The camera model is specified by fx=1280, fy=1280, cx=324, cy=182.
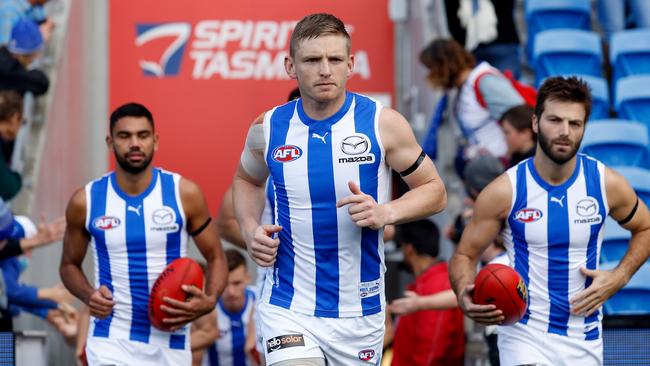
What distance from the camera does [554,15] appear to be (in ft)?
41.1

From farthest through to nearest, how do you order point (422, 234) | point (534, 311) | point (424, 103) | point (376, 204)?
point (424, 103) → point (422, 234) → point (534, 311) → point (376, 204)

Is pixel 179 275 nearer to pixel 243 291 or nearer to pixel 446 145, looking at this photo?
pixel 243 291

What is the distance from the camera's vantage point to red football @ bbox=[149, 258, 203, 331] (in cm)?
717

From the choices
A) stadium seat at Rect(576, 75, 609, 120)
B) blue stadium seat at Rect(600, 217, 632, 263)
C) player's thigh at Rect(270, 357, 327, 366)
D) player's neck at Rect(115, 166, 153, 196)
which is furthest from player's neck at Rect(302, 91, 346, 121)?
stadium seat at Rect(576, 75, 609, 120)

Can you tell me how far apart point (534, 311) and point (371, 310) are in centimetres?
110

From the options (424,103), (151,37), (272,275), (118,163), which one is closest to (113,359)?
(118,163)

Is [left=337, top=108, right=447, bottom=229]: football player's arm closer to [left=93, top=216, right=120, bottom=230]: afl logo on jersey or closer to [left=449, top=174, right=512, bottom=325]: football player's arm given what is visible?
[left=449, top=174, right=512, bottom=325]: football player's arm

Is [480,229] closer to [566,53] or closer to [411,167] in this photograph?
[411,167]

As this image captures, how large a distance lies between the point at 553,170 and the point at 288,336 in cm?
183

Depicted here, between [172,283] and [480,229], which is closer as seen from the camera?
[480,229]

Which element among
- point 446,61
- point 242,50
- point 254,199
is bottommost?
point 254,199

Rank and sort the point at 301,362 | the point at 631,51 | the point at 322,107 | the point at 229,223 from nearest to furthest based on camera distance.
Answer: the point at 301,362, the point at 322,107, the point at 229,223, the point at 631,51

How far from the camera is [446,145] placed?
11773mm

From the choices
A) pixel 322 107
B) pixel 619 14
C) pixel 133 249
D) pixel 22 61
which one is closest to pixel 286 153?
pixel 322 107
